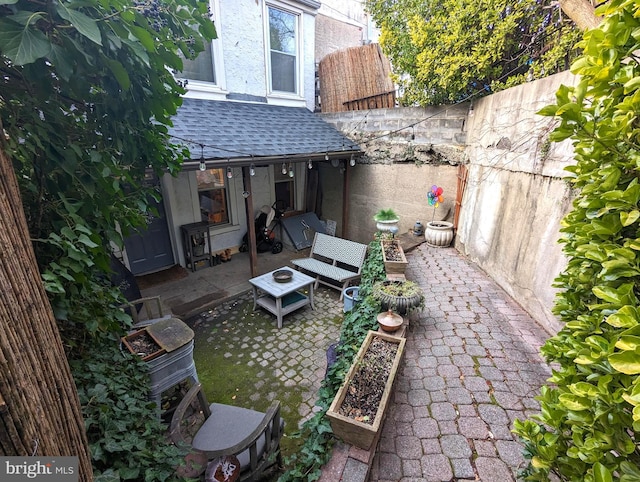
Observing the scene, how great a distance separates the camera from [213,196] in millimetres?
7141

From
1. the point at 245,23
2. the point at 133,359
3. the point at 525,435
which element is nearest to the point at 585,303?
the point at 525,435

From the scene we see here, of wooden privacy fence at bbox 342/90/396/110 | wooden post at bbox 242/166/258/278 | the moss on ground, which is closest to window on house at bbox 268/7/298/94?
wooden privacy fence at bbox 342/90/396/110

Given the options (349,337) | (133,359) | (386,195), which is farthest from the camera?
(386,195)

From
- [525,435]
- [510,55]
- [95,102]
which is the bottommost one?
[525,435]

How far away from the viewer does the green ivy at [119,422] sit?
1.62 m

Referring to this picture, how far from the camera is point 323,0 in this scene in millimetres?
9875

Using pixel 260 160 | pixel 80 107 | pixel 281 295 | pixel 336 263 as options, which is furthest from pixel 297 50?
pixel 80 107

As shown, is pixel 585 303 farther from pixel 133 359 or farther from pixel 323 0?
pixel 323 0

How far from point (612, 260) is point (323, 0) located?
40.1 ft

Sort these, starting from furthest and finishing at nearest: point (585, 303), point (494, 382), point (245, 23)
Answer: point (245, 23) → point (494, 382) → point (585, 303)

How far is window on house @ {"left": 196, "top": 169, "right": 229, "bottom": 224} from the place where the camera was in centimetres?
687

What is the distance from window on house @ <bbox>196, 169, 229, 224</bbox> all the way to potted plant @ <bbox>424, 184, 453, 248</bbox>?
493 cm

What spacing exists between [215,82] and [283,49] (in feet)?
7.18

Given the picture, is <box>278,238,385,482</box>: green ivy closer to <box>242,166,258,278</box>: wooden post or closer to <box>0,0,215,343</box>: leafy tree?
<box>0,0,215,343</box>: leafy tree
